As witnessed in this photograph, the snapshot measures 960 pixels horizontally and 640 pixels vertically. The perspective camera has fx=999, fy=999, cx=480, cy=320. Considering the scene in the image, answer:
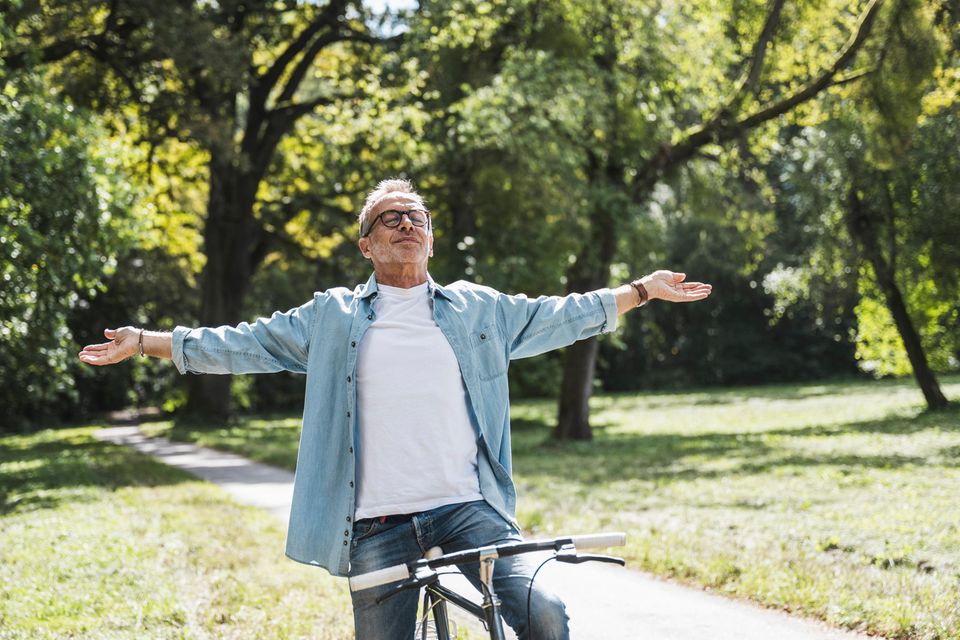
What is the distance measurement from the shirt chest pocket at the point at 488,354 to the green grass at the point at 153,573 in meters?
3.05

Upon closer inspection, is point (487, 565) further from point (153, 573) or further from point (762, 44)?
point (762, 44)

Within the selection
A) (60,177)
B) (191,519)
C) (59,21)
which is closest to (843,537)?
(191,519)

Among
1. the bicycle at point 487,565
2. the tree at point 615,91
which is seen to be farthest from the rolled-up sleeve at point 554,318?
the tree at point 615,91

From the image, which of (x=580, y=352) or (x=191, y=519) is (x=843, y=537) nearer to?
(x=191, y=519)

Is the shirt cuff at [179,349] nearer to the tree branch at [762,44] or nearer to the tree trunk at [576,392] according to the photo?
the tree branch at [762,44]

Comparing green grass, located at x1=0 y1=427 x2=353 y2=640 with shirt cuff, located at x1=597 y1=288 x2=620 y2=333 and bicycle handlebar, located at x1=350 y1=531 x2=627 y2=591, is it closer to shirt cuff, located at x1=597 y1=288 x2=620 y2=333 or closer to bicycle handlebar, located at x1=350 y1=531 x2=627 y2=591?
shirt cuff, located at x1=597 y1=288 x2=620 y2=333

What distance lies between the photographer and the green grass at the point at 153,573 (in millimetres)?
6258

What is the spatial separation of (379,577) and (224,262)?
2652 cm

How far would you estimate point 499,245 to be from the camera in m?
19.2

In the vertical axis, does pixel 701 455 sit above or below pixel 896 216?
below

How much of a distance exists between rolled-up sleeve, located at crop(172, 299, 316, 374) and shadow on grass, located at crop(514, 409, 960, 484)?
10160 mm

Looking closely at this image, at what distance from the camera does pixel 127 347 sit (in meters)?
3.64

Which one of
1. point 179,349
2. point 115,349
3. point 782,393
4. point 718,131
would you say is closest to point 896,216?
point 718,131

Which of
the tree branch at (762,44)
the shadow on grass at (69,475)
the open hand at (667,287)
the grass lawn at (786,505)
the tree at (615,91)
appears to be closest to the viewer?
the open hand at (667,287)
